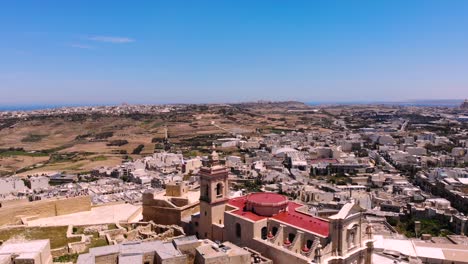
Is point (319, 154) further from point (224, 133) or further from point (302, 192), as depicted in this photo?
point (224, 133)

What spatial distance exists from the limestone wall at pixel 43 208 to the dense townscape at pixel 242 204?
0.21 feet

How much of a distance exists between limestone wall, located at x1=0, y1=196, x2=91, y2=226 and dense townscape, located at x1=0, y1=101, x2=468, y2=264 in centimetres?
6

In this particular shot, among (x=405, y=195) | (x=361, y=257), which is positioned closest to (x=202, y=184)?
(x=361, y=257)

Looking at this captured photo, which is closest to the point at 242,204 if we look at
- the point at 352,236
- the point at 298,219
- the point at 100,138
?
the point at 298,219

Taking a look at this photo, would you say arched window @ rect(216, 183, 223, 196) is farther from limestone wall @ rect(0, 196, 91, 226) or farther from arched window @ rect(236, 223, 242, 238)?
limestone wall @ rect(0, 196, 91, 226)

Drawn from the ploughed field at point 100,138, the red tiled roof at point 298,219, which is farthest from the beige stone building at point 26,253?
the ploughed field at point 100,138

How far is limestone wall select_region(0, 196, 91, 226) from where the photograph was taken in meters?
23.3

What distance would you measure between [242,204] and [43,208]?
13365 millimetres

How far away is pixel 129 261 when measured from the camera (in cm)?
1309

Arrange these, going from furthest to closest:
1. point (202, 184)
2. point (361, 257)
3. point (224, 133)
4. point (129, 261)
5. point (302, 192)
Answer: point (224, 133), point (302, 192), point (202, 184), point (361, 257), point (129, 261)

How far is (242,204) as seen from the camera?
65.4ft

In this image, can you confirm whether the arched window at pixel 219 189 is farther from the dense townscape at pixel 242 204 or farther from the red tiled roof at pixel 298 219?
the red tiled roof at pixel 298 219

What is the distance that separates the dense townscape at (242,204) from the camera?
15.7m

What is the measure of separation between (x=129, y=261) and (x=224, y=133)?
96688 millimetres
